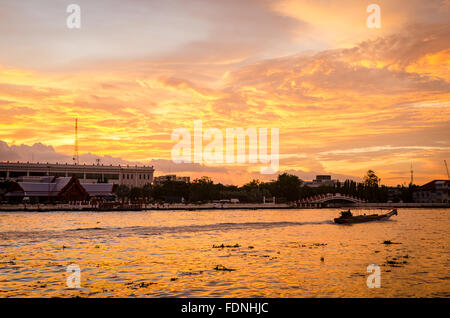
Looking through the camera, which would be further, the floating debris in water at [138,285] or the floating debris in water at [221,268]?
the floating debris in water at [221,268]

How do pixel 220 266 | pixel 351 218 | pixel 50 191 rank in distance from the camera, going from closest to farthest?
pixel 220 266 < pixel 351 218 < pixel 50 191

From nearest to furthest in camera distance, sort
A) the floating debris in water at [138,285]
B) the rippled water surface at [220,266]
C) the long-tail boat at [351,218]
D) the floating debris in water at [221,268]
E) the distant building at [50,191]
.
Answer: the rippled water surface at [220,266]
the floating debris in water at [138,285]
the floating debris in water at [221,268]
the long-tail boat at [351,218]
the distant building at [50,191]

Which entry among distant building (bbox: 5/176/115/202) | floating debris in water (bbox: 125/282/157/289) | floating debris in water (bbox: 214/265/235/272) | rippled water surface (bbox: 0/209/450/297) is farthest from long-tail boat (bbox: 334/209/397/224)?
distant building (bbox: 5/176/115/202)

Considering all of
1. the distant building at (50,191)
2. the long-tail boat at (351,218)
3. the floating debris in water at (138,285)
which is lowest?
the long-tail boat at (351,218)

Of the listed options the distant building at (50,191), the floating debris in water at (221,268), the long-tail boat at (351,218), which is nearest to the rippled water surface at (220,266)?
the floating debris in water at (221,268)

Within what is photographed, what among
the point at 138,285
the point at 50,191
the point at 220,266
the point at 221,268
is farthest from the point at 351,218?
the point at 50,191

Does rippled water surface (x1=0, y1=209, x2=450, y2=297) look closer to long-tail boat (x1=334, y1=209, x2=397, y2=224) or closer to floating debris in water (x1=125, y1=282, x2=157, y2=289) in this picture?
floating debris in water (x1=125, y1=282, x2=157, y2=289)

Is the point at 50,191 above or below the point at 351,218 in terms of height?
above

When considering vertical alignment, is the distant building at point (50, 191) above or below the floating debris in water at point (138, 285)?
above

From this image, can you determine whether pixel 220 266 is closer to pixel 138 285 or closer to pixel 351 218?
pixel 138 285

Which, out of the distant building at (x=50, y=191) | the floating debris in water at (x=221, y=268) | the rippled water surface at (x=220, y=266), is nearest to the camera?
the rippled water surface at (x=220, y=266)

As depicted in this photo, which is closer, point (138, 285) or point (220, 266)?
point (138, 285)

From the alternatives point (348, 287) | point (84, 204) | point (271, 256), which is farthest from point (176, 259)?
point (84, 204)

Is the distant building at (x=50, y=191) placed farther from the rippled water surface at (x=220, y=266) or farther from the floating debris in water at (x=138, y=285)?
the floating debris in water at (x=138, y=285)
